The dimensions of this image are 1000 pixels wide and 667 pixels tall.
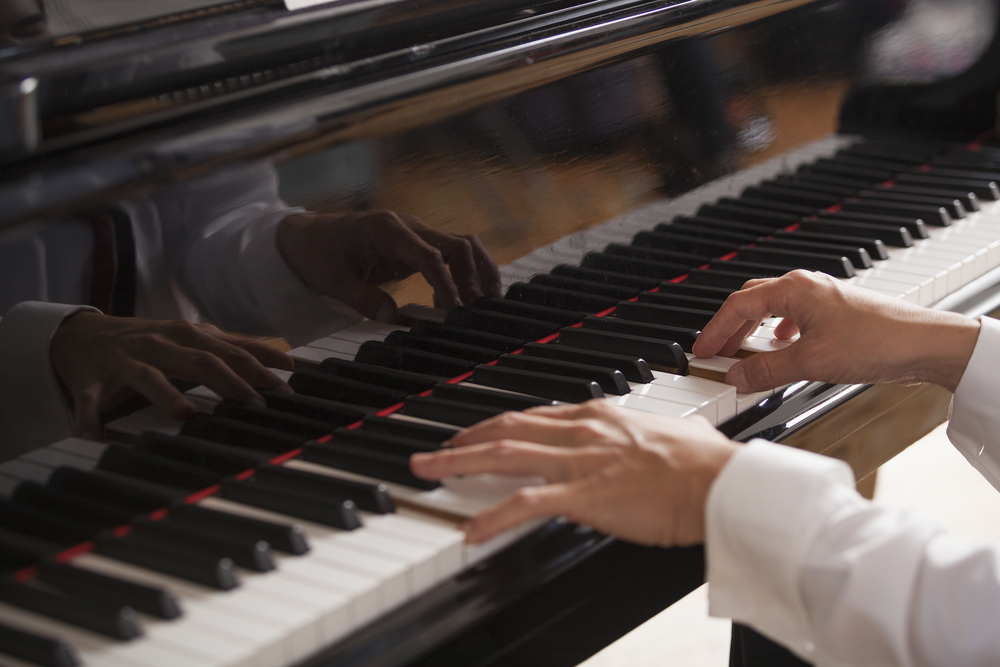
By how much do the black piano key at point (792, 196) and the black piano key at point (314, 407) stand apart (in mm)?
862

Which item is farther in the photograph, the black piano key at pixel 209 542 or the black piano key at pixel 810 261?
the black piano key at pixel 810 261

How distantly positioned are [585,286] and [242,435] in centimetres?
58

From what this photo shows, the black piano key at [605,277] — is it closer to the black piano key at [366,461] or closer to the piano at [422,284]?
the piano at [422,284]

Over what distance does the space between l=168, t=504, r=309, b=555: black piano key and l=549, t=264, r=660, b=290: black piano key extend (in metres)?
0.61

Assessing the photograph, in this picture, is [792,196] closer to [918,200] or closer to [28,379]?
[918,200]

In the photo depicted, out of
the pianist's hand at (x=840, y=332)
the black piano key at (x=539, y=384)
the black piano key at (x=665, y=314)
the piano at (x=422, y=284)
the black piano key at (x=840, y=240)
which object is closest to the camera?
the piano at (x=422, y=284)

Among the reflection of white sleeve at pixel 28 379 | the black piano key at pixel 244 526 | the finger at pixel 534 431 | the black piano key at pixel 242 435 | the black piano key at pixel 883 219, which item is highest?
the reflection of white sleeve at pixel 28 379

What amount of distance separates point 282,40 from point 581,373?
0.55m

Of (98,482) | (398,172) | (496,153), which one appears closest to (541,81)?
(496,153)

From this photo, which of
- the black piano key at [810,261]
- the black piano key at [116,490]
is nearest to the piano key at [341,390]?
the black piano key at [116,490]

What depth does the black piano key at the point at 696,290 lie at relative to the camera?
1.52m

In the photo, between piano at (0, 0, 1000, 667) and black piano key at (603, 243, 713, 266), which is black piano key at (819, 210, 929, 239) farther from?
black piano key at (603, 243, 713, 266)

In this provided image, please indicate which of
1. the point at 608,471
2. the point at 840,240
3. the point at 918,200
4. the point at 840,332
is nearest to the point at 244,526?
the point at 608,471

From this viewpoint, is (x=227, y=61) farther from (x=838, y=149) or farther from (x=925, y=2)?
(x=925, y=2)
